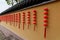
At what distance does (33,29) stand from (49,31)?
111 cm

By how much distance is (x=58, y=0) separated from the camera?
9.12 feet

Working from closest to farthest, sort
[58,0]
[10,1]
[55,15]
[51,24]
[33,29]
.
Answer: [58,0], [55,15], [51,24], [33,29], [10,1]

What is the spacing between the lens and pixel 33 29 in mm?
4344

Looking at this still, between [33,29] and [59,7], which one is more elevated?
[59,7]

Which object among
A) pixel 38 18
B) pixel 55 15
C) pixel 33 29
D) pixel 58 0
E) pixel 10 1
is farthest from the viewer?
pixel 10 1

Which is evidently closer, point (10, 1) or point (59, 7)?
point (59, 7)

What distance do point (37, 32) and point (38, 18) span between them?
0.31m

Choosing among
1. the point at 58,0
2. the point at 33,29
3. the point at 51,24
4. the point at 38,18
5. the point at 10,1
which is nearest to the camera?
the point at 58,0

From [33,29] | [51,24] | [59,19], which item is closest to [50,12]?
[51,24]

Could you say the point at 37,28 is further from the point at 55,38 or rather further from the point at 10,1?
the point at 10,1

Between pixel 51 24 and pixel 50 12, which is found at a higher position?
pixel 50 12

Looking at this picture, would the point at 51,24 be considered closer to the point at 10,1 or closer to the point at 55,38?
the point at 55,38

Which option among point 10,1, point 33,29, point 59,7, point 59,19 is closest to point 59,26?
point 59,19

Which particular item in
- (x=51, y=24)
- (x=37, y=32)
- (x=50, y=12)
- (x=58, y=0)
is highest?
(x=58, y=0)
